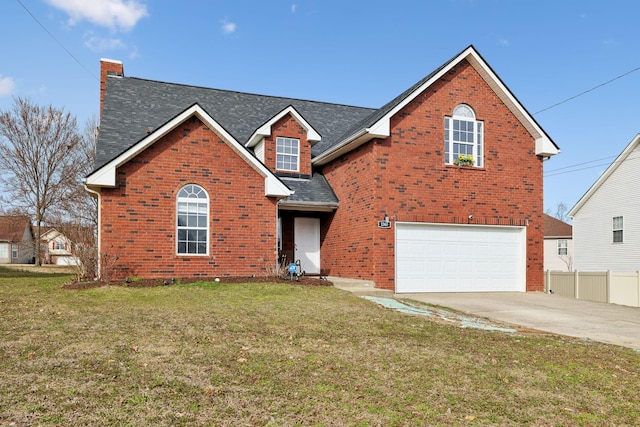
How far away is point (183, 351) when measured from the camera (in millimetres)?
6746

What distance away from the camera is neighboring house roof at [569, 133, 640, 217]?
24.3m

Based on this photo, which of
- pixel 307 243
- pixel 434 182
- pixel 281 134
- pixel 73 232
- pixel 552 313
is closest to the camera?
pixel 552 313

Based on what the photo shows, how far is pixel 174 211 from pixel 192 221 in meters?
0.61

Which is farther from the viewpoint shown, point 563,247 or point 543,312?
point 563,247

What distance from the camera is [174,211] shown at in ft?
49.0

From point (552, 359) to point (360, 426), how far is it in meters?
4.07

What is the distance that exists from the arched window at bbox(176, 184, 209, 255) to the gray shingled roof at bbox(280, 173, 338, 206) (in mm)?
3353

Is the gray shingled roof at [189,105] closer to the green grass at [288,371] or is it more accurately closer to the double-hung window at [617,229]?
the green grass at [288,371]

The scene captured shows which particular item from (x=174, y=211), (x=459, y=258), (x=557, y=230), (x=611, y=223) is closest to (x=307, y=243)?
(x=459, y=258)

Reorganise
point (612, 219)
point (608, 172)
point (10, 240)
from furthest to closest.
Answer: point (10, 240)
point (608, 172)
point (612, 219)

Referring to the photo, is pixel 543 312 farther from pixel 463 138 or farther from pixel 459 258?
pixel 463 138

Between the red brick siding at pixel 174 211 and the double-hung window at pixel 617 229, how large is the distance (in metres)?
19.6

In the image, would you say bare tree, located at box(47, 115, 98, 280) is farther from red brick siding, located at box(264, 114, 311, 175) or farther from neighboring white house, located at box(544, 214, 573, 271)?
neighboring white house, located at box(544, 214, 573, 271)

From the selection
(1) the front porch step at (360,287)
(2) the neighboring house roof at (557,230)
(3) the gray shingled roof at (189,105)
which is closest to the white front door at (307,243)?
(3) the gray shingled roof at (189,105)
